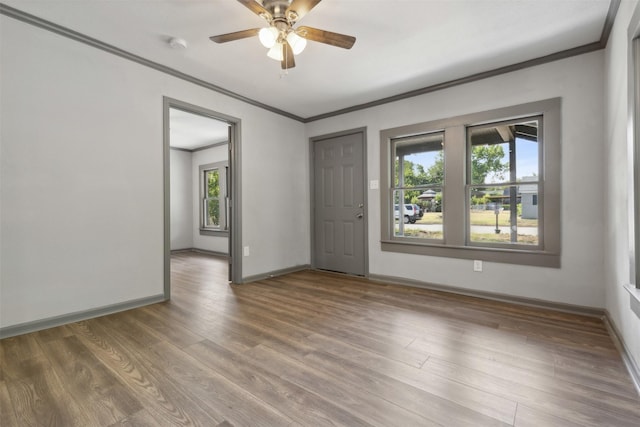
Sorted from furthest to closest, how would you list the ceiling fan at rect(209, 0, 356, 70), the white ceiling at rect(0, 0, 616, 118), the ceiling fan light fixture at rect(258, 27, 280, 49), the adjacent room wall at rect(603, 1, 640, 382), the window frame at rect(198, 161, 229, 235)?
1. the window frame at rect(198, 161, 229, 235)
2. the white ceiling at rect(0, 0, 616, 118)
3. the ceiling fan light fixture at rect(258, 27, 280, 49)
4. the ceiling fan at rect(209, 0, 356, 70)
5. the adjacent room wall at rect(603, 1, 640, 382)

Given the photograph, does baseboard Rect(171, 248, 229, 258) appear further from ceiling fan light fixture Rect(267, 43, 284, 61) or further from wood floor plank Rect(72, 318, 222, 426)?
ceiling fan light fixture Rect(267, 43, 284, 61)

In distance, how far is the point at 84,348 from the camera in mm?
2068

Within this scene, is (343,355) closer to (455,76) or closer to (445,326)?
(445,326)

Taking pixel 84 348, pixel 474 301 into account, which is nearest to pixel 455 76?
pixel 474 301

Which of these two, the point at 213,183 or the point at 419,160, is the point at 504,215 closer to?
the point at 419,160

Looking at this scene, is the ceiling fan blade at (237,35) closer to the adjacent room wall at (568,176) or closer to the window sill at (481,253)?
the adjacent room wall at (568,176)

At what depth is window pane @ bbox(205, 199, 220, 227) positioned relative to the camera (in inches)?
269

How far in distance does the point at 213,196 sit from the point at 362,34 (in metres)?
5.39

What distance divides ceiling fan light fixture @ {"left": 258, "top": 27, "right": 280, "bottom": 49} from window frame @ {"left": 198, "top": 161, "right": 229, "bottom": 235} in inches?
181

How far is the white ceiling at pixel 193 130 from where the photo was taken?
4.71 metres

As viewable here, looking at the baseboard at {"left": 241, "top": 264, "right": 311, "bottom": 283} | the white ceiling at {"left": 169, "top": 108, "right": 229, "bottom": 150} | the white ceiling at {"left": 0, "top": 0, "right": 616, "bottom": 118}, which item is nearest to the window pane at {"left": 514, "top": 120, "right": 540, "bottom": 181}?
the white ceiling at {"left": 0, "top": 0, "right": 616, "bottom": 118}

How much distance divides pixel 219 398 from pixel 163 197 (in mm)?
2289

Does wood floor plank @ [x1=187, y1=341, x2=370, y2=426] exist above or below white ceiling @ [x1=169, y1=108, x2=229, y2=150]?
below

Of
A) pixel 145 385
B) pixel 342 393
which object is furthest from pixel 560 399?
pixel 145 385
